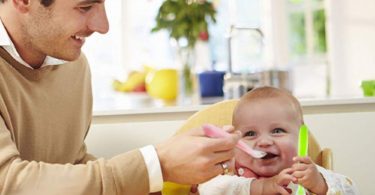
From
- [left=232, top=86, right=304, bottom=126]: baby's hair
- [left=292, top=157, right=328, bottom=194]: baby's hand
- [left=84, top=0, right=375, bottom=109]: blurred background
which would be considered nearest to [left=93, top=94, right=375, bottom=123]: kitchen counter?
[left=232, top=86, right=304, bottom=126]: baby's hair

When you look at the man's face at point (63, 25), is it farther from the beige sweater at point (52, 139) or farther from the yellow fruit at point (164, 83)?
the yellow fruit at point (164, 83)

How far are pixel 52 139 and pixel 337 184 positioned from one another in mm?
663

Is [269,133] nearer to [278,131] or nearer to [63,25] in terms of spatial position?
[278,131]

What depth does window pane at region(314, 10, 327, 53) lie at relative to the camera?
205 inches

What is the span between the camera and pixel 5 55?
1151 mm

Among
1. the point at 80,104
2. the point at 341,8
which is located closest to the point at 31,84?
the point at 80,104

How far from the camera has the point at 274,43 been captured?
509 cm

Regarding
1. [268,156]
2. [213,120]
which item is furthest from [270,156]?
[213,120]

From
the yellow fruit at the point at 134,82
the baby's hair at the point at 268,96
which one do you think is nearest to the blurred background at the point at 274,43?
the yellow fruit at the point at 134,82

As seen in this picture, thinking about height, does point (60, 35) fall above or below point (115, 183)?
above

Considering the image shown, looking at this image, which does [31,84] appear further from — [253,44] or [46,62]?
[253,44]

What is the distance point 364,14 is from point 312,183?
3272mm

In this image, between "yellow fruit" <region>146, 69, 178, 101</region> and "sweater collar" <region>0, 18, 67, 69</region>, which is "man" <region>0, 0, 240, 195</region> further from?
"yellow fruit" <region>146, 69, 178, 101</region>

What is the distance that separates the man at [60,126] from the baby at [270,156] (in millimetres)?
246
